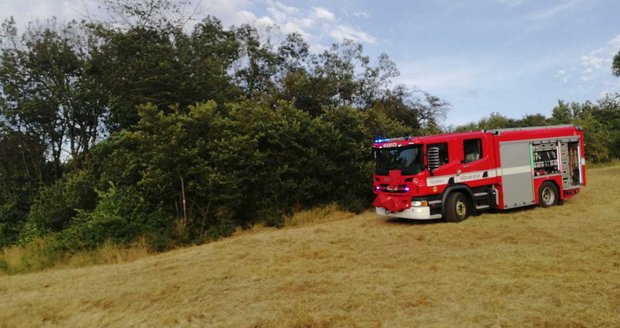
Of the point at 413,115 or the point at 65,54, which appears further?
the point at 413,115

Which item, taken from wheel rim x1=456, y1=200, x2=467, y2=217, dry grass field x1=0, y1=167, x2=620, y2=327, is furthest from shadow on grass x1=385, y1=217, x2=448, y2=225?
dry grass field x1=0, y1=167, x2=620, y2=327

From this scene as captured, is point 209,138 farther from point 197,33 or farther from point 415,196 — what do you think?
point 197,33

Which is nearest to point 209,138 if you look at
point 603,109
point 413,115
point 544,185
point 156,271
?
point 156,271

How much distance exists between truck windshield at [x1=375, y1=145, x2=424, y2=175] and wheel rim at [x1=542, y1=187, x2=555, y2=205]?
→ 188 inches

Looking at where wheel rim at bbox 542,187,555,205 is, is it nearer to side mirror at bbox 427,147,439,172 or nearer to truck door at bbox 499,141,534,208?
truck door at bbox 499,141,534,208

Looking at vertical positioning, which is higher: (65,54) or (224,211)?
(65,54)

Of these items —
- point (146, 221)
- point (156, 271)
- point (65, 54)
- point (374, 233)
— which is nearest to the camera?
point (156, 271)

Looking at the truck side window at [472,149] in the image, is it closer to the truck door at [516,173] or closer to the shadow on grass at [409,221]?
the truck door at [516,173]

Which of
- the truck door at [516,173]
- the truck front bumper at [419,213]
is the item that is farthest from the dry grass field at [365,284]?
the truck door at [516,173]

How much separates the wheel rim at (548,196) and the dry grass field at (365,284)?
2325mm

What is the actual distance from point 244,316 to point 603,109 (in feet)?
175

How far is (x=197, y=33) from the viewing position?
2297 centimetres

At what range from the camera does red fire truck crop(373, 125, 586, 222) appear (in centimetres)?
1092

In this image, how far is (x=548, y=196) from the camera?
1293 centimetres
